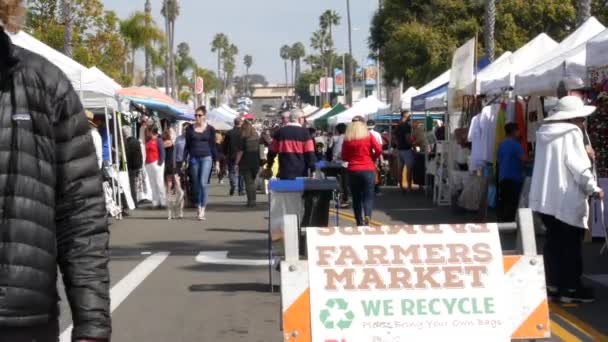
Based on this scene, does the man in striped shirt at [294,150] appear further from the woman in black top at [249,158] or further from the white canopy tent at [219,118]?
the white canopy tent at [219,118]

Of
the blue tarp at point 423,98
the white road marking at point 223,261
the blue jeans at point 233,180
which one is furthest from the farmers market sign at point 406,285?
the blue jeans at point 233,180

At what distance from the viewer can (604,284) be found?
10.7 meters

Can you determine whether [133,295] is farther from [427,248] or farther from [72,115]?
[72,115]

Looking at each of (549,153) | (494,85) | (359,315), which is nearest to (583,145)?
(549,153)

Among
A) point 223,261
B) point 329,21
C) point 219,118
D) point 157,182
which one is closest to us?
point 223,261

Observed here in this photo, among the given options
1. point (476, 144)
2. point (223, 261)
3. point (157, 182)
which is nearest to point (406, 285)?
point (223, 261)

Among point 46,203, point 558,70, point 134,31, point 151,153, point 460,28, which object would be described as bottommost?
point 151,153

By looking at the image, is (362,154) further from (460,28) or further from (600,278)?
(460,28)

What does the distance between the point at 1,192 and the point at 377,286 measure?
2519 mm

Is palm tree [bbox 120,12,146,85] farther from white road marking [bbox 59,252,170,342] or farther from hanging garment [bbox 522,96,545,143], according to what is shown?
white road marking [bbox 59,252,170,342]

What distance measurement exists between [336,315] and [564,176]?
468 cm

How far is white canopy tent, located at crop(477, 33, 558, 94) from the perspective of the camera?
17984 millimetres

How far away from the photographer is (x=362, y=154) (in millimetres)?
15102

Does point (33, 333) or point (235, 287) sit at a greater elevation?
point (33, 333)
